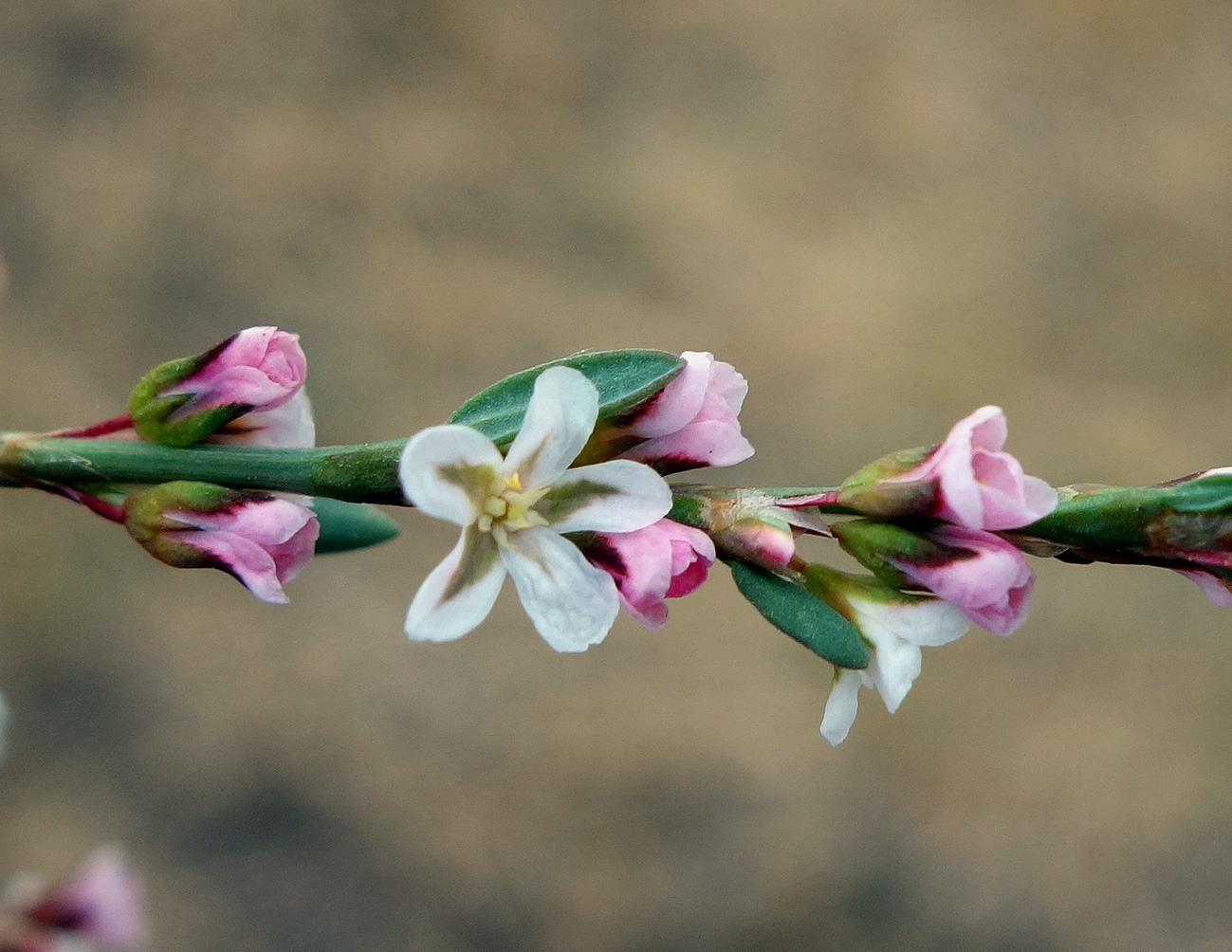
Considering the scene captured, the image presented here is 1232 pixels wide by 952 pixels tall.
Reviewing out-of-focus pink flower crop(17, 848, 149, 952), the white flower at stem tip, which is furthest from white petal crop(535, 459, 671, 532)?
out-of-focus pink flower crop(17, 848, 149, 952)

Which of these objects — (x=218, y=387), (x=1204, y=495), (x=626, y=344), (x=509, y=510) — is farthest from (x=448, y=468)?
(x=626, y=344)

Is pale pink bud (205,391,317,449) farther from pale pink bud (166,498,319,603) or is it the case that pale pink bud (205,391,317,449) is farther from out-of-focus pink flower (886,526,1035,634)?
out-of-focus pink flower (886,526,1035,634)

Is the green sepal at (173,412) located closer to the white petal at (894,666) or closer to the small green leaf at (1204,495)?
the white petal at (894,666)

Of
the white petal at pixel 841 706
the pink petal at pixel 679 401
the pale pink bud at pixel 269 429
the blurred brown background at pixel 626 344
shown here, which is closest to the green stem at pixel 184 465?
the pale pink bud at pixel 269 429

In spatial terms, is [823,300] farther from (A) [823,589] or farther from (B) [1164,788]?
(A) [823,589]

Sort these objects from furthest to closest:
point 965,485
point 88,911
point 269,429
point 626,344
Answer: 1. point 626,344
2. point 88,911
3. point 269,429
4. point 965,485

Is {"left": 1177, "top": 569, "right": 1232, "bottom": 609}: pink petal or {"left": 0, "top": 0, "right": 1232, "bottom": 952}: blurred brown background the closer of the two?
{"left": 1177, "top": 569, "right": 1232, "bottom": 609}: pink petal

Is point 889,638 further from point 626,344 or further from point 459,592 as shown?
point 626,344
